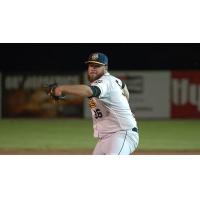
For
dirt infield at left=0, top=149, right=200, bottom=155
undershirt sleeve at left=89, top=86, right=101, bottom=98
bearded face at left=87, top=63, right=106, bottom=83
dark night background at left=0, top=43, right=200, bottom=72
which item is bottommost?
dirt infield at left=0, top=149, right=200, bottom=155

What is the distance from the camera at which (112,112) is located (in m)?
7.44

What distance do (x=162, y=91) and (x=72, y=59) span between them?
4.93 m

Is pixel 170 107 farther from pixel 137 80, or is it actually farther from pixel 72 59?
pixel 72 59

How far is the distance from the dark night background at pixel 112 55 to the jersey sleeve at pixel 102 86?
1819cm

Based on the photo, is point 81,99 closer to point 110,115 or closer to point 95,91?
point 110,115

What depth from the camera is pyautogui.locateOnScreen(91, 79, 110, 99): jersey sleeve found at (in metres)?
6.85

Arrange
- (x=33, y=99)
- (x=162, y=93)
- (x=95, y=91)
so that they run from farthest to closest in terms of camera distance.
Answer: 1. (x=162, y=93)
2. (x=33, y=99)
3. (x=95, y=91)

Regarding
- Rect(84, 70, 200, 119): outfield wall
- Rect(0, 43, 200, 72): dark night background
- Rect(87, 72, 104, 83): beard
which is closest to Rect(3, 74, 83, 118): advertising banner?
Rect(84, 70, 200, 119): outfield wall

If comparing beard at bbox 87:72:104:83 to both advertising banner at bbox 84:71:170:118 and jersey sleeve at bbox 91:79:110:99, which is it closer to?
jersey sleeve at bbox 91:79:110:99

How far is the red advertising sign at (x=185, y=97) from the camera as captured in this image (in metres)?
23.3

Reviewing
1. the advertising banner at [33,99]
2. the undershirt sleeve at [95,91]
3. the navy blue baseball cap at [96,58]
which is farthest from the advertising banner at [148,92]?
the undershirt sleeve at [95,91]

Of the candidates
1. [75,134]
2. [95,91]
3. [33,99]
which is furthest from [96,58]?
[33,99]

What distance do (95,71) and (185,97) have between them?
16508 millimetres

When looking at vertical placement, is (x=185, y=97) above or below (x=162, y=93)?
below
